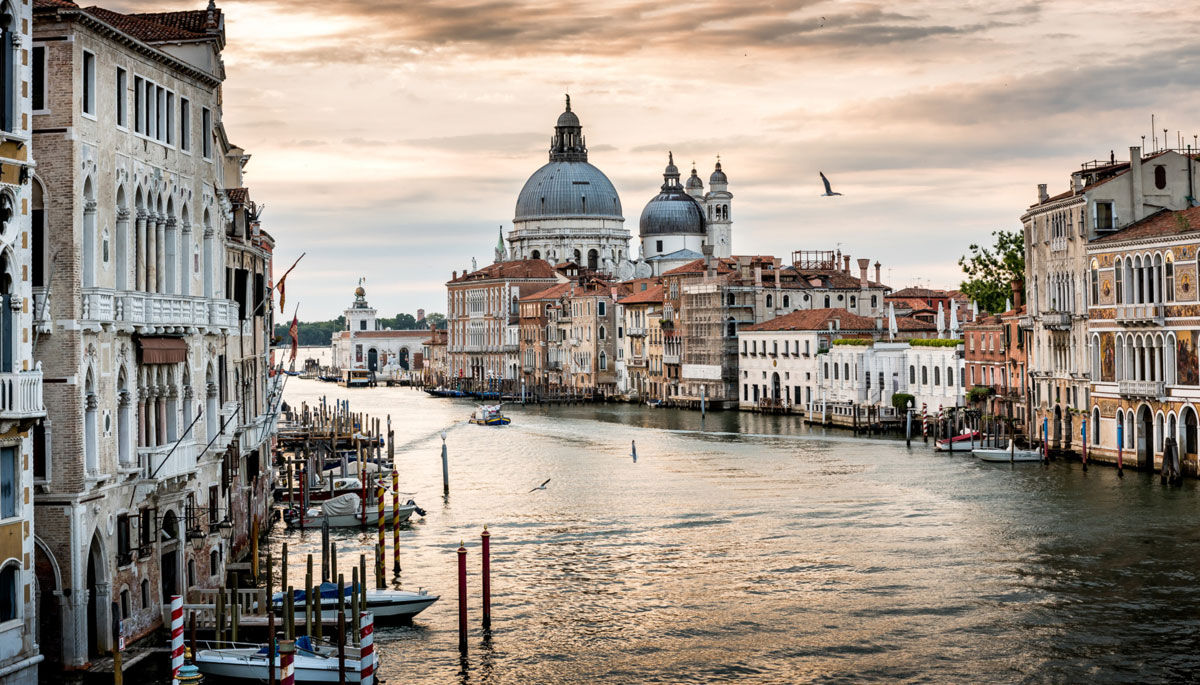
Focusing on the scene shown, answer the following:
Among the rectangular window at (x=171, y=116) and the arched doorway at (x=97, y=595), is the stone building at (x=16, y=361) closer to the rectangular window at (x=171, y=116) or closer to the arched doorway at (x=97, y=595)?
the arched doorway at (x=97, y=595)

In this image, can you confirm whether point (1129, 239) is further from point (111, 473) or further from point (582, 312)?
point (582, 312)

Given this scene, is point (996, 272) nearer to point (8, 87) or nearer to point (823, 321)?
point (823, 321)

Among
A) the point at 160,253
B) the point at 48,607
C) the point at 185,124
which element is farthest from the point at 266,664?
the point at 185,124

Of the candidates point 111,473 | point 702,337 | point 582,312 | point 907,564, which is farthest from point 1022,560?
point 582,312

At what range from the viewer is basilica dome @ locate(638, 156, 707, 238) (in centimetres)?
10131

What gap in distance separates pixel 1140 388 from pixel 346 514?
1713 centimetres

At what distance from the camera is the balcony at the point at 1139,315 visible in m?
33.2

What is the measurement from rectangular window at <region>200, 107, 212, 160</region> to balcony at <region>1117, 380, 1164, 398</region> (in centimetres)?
2178

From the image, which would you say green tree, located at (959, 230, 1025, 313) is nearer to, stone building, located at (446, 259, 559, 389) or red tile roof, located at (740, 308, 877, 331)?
red tile roof, located at (740, 308, 877, 331)

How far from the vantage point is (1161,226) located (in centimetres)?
3372

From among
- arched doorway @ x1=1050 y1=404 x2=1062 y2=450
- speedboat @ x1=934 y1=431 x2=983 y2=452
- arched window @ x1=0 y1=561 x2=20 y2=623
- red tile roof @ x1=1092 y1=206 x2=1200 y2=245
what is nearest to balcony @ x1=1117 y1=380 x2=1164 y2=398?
red tile roof @ x1=1092 y1=206 x2=1200 y2=245

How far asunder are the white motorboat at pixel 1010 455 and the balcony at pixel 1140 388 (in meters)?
3.82

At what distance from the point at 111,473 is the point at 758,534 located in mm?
13867

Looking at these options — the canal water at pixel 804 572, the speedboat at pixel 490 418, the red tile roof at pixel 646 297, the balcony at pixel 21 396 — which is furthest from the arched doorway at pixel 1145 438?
the red tile roof at pixel 646 297
